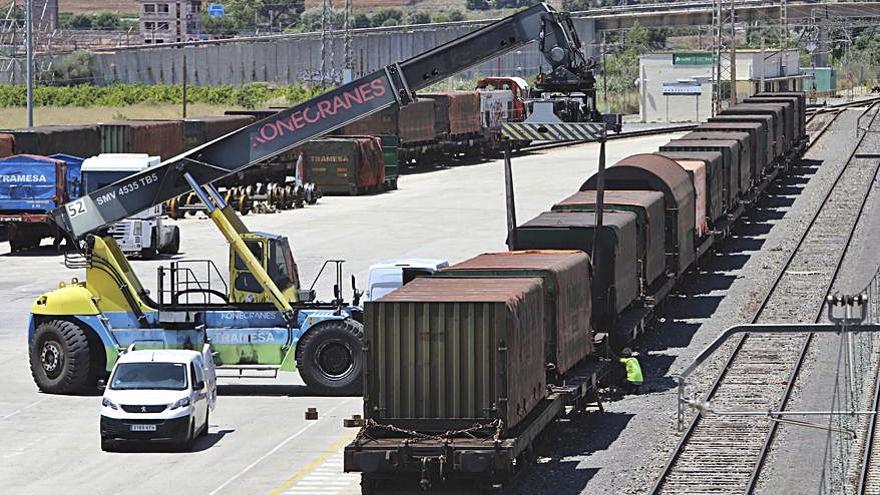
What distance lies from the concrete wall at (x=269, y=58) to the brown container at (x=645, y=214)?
395 ft

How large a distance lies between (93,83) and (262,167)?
95968mm

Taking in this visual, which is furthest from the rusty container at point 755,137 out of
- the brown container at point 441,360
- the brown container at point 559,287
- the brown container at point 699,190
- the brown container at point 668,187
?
the brown container at point 441,360

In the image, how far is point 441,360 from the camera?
19312 mm

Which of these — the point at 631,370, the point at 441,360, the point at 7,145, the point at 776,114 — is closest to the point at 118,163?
the point at 7,145

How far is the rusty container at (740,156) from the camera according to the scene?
48.3 meters

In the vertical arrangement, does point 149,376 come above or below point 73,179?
below

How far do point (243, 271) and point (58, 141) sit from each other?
33302mm

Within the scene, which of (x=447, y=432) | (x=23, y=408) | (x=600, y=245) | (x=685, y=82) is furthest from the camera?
(x=685, y=82)

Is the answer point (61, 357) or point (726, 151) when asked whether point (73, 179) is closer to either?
point (726, 151)

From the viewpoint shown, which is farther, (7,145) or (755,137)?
(7,145)

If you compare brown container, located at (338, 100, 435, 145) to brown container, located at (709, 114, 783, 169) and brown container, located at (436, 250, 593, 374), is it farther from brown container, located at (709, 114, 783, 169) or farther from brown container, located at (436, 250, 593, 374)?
brown container, located at (436, 250, 593, 374)

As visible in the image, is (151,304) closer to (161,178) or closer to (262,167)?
(161,178)

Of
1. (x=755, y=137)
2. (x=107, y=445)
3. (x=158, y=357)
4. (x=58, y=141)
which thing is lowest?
(x=107, y=445)

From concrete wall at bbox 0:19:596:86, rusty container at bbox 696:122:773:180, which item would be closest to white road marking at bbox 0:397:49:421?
rusty container at bbox 696:122:773:180
